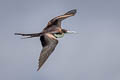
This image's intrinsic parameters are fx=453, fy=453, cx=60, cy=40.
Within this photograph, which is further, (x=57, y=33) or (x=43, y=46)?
(x=57, y=33)

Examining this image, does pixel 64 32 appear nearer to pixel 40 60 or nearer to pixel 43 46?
pixel 43 46

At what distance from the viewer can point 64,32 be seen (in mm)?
39875

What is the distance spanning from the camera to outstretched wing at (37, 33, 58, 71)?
3129 centimetres

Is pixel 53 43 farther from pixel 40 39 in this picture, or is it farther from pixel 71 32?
pixel 71 32

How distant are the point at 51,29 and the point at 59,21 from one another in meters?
3.00

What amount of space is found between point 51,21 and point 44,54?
33.1ft

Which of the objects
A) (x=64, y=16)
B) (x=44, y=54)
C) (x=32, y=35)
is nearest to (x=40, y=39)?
(x=32, y=35)

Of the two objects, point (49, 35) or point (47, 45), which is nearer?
point (47, 45)

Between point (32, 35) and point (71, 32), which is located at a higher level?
A: point (32, 35)

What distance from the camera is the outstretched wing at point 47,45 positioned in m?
31.3

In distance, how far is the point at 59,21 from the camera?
41.3 m

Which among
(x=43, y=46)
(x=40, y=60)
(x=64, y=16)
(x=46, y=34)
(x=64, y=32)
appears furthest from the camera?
(x=64, y=16)

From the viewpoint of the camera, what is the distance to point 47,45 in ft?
112

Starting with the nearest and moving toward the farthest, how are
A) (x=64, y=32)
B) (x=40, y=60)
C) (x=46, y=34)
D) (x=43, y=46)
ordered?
1. (x=40, y=60)
2. (x=43, y=46)
3. (x=46, y=34)
4. (x=64, y=32)
